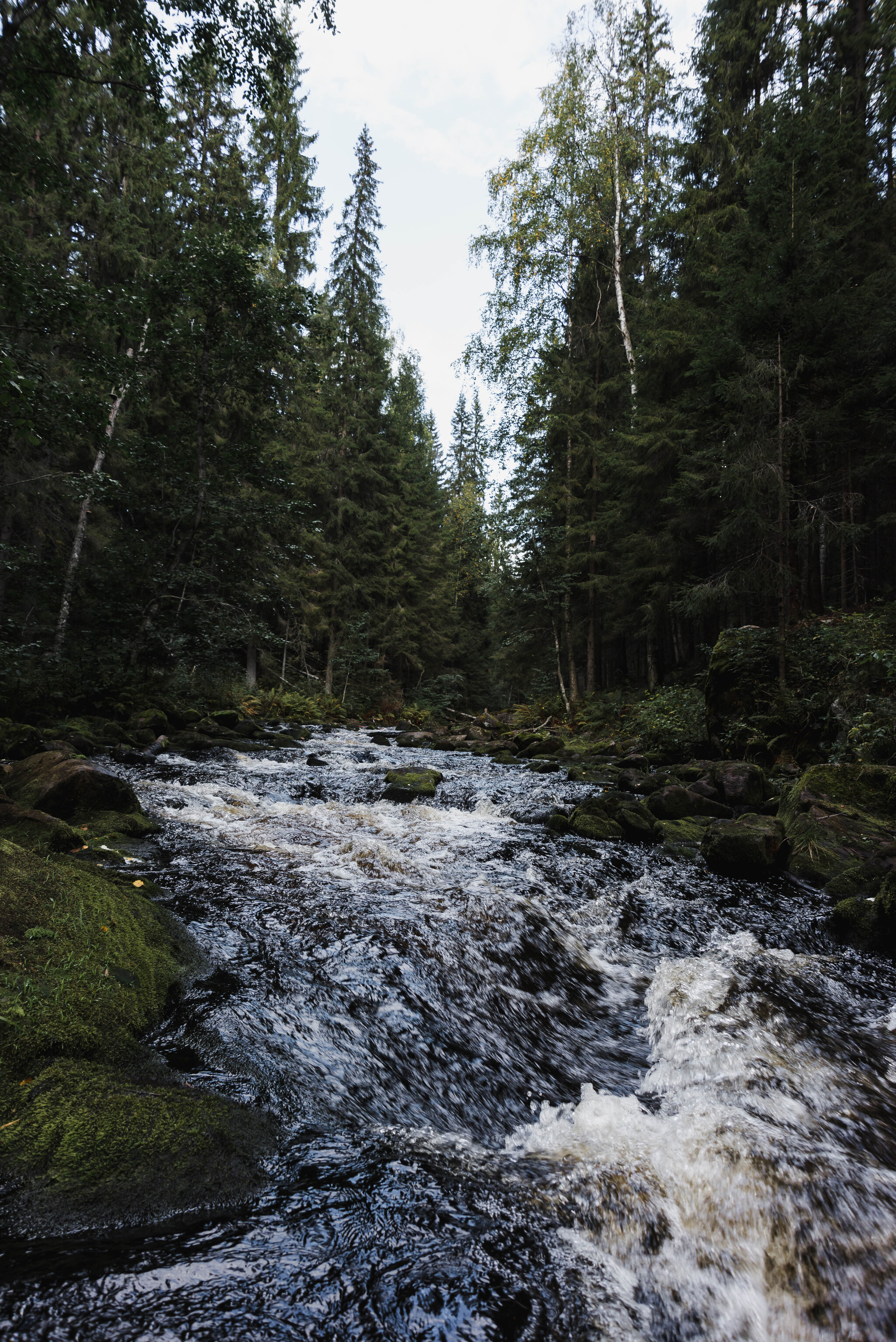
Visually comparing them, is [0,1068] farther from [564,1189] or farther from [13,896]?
[564,1189]

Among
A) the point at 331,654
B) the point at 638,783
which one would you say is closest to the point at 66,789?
the point at 638,783

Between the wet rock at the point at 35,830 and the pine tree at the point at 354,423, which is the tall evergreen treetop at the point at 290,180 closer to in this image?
the pine tree at the point at 354,423

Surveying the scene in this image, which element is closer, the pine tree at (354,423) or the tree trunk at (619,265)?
the tree trunk at (619,265)

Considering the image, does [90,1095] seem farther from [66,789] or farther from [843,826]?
[843,826]

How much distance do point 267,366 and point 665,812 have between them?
14.9 m

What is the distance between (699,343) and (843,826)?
581 inches

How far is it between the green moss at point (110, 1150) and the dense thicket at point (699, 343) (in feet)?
38.3

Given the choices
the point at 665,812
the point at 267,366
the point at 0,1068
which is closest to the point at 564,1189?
the point at 0,1068

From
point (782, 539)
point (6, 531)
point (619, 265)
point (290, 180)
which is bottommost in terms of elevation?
point (782, 539)

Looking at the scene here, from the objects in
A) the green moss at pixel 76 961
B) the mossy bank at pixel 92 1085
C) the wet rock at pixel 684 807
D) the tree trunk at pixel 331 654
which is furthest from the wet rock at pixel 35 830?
the tree trunk at pixel 331 654

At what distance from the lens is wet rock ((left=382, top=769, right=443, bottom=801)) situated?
30.9 ft

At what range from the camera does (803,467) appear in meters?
13.6

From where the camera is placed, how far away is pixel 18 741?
8680 millimetres

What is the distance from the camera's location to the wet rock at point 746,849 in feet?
20.5
